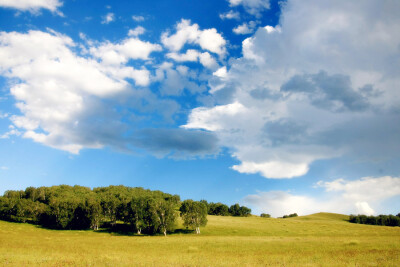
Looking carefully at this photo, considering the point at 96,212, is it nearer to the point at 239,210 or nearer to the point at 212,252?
the point at 212,252

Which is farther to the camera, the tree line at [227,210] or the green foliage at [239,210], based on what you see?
the green foliage at [239,210]

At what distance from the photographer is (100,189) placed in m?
158

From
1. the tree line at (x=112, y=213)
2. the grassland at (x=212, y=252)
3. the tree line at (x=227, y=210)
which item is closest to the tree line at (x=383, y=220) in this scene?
the tree line at (x=227, y=210)

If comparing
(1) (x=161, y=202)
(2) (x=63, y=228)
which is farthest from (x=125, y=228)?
(2) (x=63, y=228)

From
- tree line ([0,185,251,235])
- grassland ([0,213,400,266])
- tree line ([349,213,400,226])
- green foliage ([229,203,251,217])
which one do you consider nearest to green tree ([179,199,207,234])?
tree line ([0,185,251,235])

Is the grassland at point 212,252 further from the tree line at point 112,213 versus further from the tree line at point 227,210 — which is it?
the tree line at point 227,210

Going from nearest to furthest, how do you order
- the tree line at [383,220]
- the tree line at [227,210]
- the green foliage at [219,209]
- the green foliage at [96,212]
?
the green foliage at [96,212], the tree line at [383,220], the green foliage at [219,209], the tree line at [227,210]

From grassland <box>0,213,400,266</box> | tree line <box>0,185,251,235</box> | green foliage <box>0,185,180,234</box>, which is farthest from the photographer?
tree line <box>0,185,251,235</box>

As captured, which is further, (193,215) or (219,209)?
(219,209)

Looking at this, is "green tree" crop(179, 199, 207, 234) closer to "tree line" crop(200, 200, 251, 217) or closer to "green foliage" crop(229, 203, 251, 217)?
"tree line" crop(200, 200, 251, 217)

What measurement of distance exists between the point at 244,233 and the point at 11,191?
11621cm

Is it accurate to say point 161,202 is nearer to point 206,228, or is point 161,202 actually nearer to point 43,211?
point 206,228

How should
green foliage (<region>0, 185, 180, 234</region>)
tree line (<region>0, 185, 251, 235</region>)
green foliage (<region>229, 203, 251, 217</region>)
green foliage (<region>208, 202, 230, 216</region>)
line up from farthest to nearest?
green foliage (<region>229, 203, 251, 217</region>), green foliage (<region>208, 202, 230, 216</region>), tree line (<region>0, 185, 251, 235</region>), green foliage (<region>0, 185, 180, 234</region>)

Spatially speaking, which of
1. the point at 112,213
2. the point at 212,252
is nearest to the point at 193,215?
the point at 112,213
